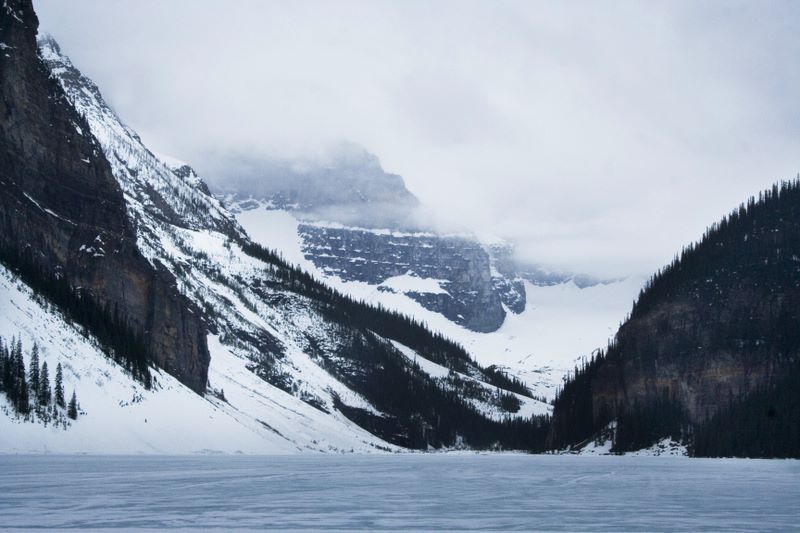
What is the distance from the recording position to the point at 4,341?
120500 millimetres

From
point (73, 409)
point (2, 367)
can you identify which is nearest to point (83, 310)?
point (73, 409)

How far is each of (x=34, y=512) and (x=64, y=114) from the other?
484 ft

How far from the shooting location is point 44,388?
11881cm

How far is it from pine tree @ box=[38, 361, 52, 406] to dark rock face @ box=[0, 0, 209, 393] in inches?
1364

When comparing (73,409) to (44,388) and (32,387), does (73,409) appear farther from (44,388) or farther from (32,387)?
(32,387)

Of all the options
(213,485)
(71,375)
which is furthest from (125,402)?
(213,485)

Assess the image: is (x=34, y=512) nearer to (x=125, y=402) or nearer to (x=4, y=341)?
(x=4, y=341)

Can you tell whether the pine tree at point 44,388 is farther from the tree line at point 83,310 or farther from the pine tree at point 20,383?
the tree line at point 83,310

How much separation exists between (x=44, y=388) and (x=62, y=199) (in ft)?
197

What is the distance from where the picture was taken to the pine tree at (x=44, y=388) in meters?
118

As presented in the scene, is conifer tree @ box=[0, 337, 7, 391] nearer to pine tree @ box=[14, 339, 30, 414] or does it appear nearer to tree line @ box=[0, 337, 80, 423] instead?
tree line @ box=[0, 337, 80, 423]

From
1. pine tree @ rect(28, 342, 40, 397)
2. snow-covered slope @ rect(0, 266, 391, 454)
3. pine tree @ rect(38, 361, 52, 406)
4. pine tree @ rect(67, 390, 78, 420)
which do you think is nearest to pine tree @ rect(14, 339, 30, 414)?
pine tree @ rect(28, 342, 40, 397)

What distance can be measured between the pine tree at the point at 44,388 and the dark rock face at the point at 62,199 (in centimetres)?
3463

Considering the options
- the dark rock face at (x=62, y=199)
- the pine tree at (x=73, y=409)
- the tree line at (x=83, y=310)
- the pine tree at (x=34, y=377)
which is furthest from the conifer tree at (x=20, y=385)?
the dark rock face at (x=62, y=199)
